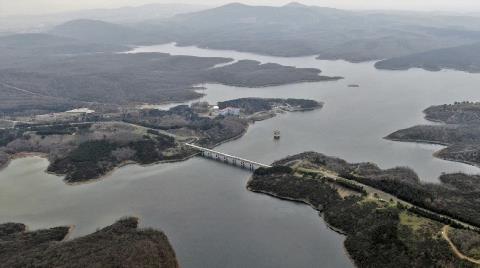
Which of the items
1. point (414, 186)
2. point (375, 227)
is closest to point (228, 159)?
point (414, 186)

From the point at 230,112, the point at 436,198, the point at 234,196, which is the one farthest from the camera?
the point at 230,112

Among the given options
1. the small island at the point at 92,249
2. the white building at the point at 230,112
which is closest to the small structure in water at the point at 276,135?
the white building at the point at 230,112

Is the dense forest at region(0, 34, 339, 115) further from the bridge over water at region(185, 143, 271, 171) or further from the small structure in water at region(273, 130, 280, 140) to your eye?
the bridge over water at region(185, 143, 271, 171)

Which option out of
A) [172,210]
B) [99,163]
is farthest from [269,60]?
[172,210]

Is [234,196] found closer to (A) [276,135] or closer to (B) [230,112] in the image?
(A) [276,135]

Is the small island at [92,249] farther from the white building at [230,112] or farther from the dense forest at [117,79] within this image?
the dense forest at [117,79]

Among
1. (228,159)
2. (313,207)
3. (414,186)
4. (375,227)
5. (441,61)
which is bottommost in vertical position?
(228,159)
